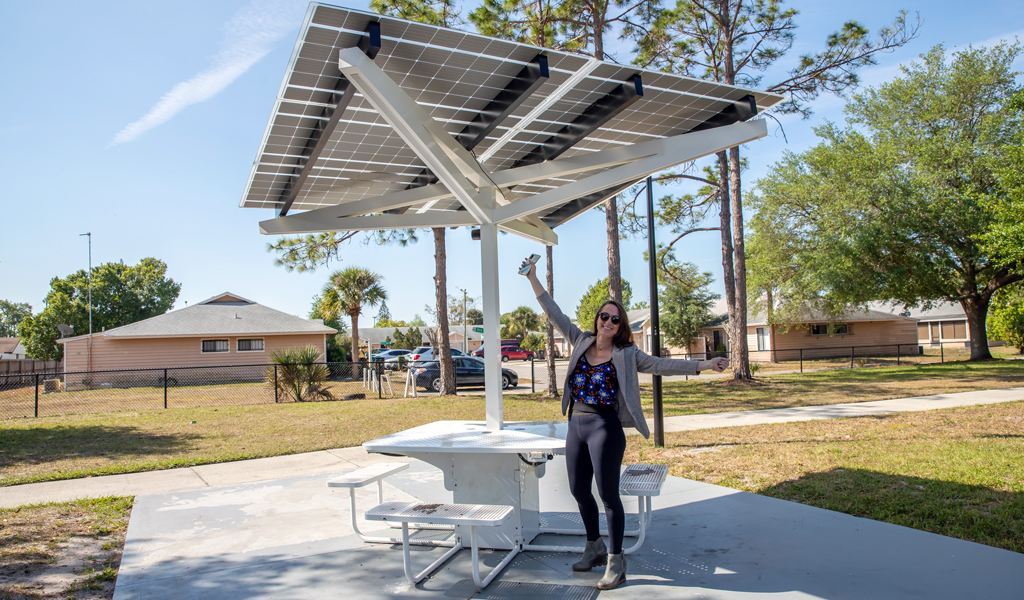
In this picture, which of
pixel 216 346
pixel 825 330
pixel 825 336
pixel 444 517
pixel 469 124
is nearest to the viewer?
pixel 444 517

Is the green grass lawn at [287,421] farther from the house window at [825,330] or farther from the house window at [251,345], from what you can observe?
the house window at [825,330]

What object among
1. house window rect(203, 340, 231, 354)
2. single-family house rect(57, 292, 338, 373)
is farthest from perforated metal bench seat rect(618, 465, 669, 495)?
house window rect(203, 340, 231, 354)

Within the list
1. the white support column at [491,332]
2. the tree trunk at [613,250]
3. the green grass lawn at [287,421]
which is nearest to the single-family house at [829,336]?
the green grass lawn at [287,421]

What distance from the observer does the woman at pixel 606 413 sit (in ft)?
12.4

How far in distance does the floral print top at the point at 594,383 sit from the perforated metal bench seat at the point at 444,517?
34.4 inches

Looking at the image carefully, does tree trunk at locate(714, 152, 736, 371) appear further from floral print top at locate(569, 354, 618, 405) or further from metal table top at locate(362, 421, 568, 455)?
floral print top at locate(569, 354, 618, 405)

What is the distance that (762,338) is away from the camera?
3791 cm

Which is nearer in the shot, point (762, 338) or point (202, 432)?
point (202, 432)

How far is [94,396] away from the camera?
20859 millimetres

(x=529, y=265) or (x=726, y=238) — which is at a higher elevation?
(x=726, y=238)

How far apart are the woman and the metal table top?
29 centimetres

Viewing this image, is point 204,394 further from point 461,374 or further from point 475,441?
point 475,441

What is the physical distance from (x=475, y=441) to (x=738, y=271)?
17136 mm

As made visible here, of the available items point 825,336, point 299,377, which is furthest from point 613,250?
point 825,336
